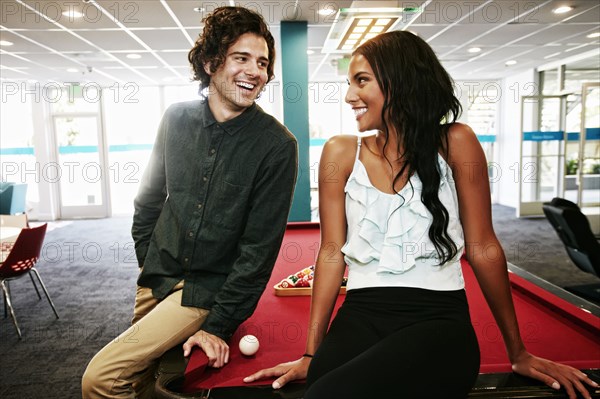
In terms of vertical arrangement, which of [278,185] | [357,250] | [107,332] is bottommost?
[107,332]

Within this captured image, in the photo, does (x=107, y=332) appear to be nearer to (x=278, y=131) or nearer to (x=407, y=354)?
(x=278, y=131)

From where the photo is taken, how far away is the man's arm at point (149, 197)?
73.9 inches

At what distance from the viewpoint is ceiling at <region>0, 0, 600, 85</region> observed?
4.64 metres

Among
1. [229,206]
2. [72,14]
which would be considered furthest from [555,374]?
[72,14]

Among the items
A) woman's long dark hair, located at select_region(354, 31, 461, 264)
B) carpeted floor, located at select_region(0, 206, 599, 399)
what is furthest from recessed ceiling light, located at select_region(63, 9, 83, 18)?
woman's long dark hair, located at select_region(354, 31, 461, 264)

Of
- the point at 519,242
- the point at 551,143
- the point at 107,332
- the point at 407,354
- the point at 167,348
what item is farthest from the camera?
the point at 551,143

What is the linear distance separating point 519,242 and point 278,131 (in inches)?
231

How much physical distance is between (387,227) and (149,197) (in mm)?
1070

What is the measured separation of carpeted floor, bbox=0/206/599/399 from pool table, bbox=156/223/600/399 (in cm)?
167

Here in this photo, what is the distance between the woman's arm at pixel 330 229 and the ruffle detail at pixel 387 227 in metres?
0.05

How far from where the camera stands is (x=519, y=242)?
256 inches

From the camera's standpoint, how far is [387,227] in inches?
51.7

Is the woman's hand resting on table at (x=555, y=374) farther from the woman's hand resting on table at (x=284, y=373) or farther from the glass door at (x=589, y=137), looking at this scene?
the glass door at (x=589, y=137)

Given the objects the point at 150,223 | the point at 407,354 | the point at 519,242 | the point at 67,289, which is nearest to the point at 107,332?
the point at 67,289
